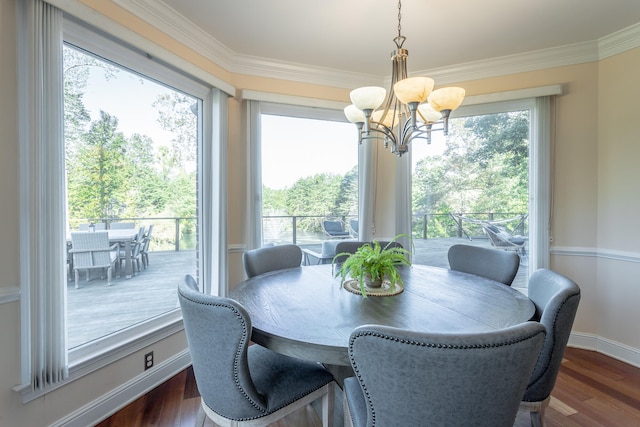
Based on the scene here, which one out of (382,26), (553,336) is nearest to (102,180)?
(382,26)

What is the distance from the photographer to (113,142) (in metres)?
2.00

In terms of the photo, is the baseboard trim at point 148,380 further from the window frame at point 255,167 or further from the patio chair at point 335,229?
the patio chair at point 335,229

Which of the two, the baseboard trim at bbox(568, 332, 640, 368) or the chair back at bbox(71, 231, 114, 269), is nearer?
the chair back at bbox(71, 231, 114, 269)

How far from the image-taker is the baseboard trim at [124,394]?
5.60 ft

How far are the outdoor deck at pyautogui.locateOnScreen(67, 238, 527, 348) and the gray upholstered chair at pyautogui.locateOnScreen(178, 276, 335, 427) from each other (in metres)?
0.85

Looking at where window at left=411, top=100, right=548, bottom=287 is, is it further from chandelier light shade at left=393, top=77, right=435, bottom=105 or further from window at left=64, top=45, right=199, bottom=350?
window at left=64, top=45, right=199, bottom=350

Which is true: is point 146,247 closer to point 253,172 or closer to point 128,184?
point 128,184

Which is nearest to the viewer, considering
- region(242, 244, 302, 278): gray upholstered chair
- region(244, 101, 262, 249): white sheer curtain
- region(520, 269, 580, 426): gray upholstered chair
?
region(520, 269, 580, 426): gray upholstered chair

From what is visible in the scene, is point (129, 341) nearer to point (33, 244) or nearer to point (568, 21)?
point (33, 244)

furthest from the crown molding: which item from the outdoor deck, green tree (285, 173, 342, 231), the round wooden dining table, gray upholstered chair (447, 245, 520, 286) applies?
the outdoor deck

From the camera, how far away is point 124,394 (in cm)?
194

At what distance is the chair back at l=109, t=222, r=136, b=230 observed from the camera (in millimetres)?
2009

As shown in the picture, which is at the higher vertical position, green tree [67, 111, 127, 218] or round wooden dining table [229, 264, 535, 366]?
green tree [67, 111, 127, 218]

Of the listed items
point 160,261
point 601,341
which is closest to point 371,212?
point 160,261
